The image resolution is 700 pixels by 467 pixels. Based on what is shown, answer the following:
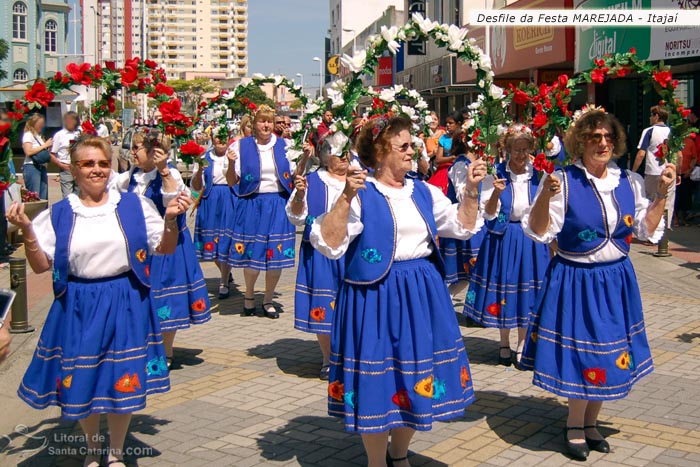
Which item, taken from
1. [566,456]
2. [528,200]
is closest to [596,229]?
[566,456]

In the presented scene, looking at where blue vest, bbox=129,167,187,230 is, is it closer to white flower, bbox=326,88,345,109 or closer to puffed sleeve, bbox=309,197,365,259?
white flower, bbox=326,88,345,109

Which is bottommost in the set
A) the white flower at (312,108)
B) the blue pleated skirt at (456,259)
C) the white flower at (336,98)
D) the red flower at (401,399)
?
the red flower at (401,399)

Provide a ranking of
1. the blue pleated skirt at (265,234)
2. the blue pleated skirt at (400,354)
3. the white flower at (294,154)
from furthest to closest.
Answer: the blue pleated skirt at (265,234), the white flower at (294,154), the blue pleated skirt at (400,354)

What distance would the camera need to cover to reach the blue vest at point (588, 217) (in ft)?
16.4

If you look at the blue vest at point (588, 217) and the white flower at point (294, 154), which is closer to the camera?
the blue vest at point (588, 217)

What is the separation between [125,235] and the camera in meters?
4.73

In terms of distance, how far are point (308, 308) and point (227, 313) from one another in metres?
2.61

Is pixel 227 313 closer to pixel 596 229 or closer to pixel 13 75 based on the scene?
pixel 596 229

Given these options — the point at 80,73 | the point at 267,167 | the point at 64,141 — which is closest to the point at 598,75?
Result: the point at 80,73

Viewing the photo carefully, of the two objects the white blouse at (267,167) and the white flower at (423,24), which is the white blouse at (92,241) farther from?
the white blouse at (267,167)

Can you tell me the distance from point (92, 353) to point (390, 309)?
1510mm

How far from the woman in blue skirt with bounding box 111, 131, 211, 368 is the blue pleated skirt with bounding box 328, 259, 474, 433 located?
2.39 metres

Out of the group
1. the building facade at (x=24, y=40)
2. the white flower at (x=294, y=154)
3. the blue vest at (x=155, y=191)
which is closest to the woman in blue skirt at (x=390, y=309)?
the white flower at (x=294, y=154)

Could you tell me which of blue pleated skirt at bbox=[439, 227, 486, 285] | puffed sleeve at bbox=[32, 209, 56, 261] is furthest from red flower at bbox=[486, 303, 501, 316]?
puffed sleeve at bbox=[32, 209, 56, 261]
